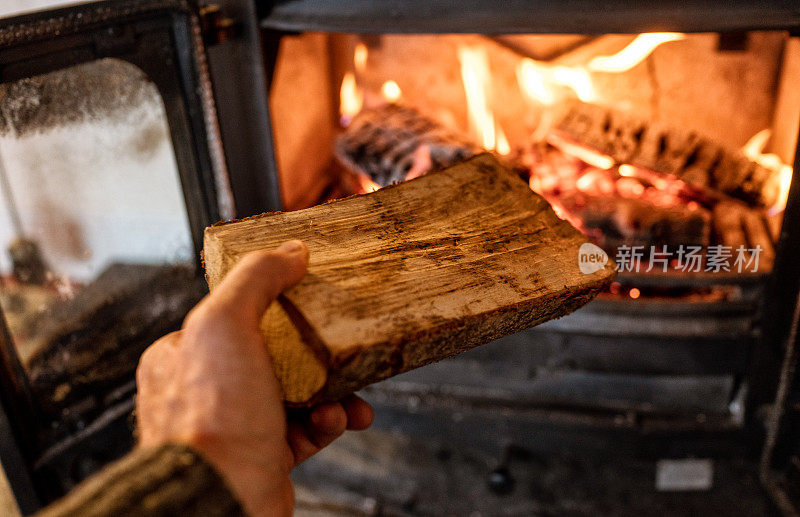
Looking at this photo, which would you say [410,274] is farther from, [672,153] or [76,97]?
[672,153]

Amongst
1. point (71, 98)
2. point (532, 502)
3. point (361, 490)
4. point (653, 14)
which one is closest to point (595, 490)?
point (532, 502)

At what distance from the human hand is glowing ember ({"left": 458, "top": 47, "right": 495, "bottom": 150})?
1.23 metres

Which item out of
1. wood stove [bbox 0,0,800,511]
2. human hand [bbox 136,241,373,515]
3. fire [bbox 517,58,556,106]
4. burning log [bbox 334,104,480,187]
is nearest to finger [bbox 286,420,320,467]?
human hand [bbox 136,241,373,515]

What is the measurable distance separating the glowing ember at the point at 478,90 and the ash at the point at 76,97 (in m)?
0.87

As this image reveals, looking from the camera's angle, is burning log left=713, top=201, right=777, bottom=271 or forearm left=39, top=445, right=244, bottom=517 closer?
forearm left=39, top=445, right=244, bottom=517

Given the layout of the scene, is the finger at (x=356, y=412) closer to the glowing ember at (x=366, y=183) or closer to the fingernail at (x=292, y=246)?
the fingernail at (x=292, y=246)

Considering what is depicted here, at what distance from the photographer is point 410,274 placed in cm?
78

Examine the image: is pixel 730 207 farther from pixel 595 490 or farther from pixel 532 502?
pixel 532 502

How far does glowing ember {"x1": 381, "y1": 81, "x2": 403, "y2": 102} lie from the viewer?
6.10 ft

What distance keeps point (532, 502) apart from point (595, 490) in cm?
16

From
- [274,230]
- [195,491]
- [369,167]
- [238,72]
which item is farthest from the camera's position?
[369,167]

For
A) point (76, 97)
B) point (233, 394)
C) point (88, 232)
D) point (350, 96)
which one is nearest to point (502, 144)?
point (350, 96)

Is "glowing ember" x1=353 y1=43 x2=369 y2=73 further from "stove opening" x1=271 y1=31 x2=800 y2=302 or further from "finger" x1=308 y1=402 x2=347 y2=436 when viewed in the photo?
"finger" x1=308 y1=402 x2=347 y2=436

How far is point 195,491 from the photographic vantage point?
1.77 ft
